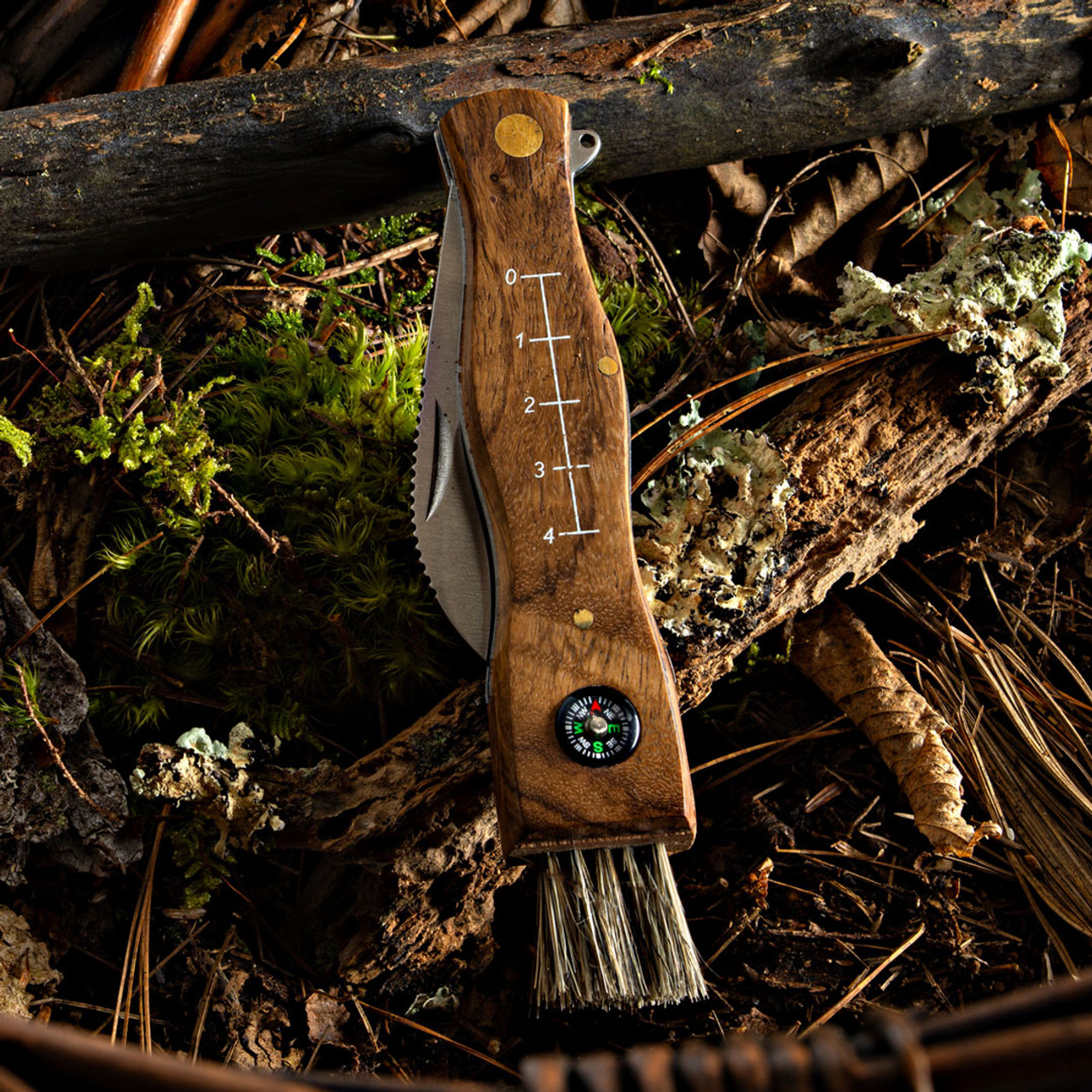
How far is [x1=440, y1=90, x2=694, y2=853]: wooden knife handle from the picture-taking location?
1.65 m

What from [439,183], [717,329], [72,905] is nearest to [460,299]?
[439,183]

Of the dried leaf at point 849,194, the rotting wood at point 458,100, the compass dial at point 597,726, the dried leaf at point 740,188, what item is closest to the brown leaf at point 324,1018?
the compass dial at point 597,726

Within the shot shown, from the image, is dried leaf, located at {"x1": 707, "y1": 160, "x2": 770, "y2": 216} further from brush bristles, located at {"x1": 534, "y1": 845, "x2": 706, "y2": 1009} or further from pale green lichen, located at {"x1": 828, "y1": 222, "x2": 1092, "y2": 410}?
brush bristles, located at {"x1": 534, "y1": 845, "x2": 706, "y2": 1009}

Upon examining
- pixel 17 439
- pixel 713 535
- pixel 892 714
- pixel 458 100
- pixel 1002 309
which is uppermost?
pixel 458 100

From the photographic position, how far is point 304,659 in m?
2.10

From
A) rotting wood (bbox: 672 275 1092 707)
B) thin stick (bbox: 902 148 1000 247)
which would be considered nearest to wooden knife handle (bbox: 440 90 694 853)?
rotting wood (bbox: 672 275 1092 707)

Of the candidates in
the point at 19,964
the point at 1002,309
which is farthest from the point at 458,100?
the point at 19,964

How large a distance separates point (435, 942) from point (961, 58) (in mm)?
2598

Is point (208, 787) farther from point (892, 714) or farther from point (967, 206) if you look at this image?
point (967, 206)

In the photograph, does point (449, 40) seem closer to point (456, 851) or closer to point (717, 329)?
point (717, 329)

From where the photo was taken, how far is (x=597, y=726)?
1.67 meters

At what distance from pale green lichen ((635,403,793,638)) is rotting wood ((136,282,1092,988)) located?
5 cm

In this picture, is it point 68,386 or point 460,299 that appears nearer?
point 460,299

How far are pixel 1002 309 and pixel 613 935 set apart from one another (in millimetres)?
1595
